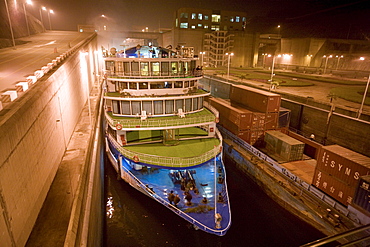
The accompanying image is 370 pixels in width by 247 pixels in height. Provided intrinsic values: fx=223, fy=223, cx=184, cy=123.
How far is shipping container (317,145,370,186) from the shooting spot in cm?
1428

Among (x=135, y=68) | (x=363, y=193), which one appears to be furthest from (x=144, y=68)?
(x=363, y=193)

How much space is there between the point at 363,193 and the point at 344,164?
2.28 metres

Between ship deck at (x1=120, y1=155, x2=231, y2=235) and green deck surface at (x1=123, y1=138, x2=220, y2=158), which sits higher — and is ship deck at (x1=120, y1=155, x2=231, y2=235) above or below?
below

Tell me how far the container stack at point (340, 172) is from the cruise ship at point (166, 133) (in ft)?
24.0

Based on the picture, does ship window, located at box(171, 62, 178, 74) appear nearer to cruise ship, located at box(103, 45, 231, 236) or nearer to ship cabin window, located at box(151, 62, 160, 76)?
cruise ship, located at box(103, 45, 231, 236)

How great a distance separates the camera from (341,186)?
15.4m

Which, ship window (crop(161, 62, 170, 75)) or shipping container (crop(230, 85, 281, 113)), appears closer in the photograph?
ship window (crop(161, 62, 170, 75))

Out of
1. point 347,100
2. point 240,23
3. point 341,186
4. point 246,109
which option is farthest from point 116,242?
point 240,23

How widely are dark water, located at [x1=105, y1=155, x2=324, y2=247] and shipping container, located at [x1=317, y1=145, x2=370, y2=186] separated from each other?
4.43m

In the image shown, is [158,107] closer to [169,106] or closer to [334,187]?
[169,106]

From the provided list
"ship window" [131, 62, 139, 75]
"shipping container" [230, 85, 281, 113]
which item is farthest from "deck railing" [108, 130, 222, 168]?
"shipping container" [230, 85, 281, 113]

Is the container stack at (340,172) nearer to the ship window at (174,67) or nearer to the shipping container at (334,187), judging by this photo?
the shipping container at (334,187)

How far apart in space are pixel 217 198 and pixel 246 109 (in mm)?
14106

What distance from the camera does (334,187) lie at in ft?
52.1
